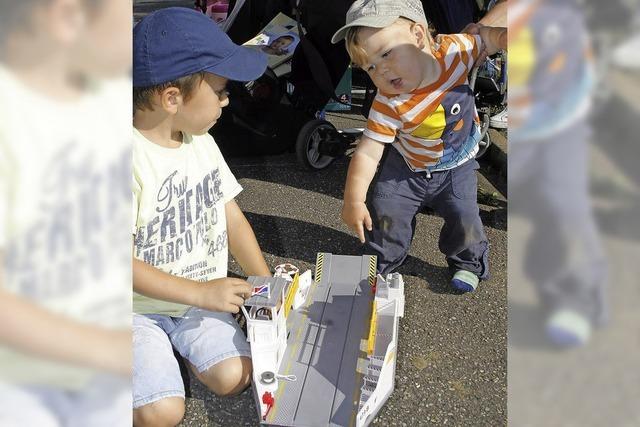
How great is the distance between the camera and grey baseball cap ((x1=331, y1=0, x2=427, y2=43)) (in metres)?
1.82

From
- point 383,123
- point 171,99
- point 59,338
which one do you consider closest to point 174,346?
point 171,99

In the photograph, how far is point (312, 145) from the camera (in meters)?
3.21

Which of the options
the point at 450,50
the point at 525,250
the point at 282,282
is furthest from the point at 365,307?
the point at 525,250

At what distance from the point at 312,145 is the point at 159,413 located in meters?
1.94

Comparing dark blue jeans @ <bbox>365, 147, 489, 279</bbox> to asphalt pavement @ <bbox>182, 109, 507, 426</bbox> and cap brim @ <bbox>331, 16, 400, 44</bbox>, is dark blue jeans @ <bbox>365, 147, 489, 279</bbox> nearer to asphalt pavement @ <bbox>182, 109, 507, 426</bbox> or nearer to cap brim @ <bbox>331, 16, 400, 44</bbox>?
asphalt pavement @ <bbox>182, 109, 507, 426</bbox>

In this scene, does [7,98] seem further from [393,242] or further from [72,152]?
[393,242]

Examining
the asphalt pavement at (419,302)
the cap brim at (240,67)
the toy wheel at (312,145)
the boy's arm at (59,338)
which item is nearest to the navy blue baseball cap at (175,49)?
the cap brim at (240,67)

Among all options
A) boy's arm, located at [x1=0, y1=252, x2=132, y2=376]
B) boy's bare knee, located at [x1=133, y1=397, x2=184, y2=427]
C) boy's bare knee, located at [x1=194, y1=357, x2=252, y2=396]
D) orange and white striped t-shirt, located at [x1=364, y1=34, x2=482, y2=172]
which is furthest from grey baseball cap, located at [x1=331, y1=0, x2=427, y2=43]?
boy's arm, located at [x1=0, y1=252, x2=132, y2=376]

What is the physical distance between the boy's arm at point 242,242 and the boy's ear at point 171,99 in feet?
1.44

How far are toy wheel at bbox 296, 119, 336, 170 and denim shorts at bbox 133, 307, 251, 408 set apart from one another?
1483 mm

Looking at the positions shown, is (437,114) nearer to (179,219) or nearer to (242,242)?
(242,242)

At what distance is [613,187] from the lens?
429 mm

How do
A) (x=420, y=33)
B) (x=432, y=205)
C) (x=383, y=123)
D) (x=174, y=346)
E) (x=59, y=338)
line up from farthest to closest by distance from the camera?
(x=432, y=205), (x=383, y=123), (x=420, y=33), (x=174, y=346), (x=59, y=338)

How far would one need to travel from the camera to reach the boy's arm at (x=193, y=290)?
153 cm
